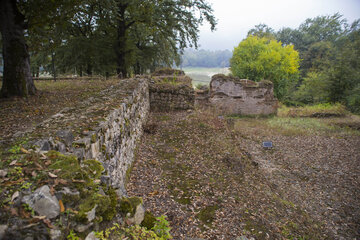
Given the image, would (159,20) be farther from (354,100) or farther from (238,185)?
(354,100)

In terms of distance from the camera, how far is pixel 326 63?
898 inches

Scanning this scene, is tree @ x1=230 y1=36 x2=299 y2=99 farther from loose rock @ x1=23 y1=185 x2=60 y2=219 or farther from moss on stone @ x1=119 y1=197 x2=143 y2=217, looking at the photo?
loose rock @ x1=23 y1=185 x2=60 y2=219

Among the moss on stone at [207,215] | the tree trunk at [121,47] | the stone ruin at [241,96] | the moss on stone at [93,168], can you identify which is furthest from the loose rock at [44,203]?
the stone ruin at [241,96]

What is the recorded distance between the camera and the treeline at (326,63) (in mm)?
18453

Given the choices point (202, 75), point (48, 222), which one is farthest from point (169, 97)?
point (202, 75)

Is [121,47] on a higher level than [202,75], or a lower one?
lower

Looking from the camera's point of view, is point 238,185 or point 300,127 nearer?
point 238,185

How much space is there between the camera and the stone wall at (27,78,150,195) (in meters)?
2.41

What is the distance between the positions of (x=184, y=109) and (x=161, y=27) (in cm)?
523

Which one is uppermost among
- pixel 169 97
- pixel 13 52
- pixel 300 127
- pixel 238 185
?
pixel 13 52

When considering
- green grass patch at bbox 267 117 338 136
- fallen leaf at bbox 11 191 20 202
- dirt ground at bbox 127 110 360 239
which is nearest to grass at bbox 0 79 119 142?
dirt ground at bbox 127 110 360 239

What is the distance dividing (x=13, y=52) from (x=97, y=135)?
5.94 metres

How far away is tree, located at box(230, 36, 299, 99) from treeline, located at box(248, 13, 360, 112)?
6.11 ft

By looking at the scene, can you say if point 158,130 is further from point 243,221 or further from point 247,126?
point 247,126
